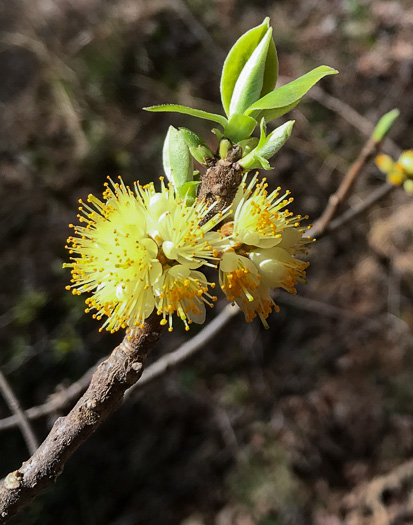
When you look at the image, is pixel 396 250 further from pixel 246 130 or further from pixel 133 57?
pixel 246 130

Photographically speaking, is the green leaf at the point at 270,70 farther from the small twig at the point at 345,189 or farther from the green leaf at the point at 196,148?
the small twig at the point at 345,189

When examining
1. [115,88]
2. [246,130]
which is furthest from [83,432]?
[115,88]

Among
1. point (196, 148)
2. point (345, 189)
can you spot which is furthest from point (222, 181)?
point (345, 189)

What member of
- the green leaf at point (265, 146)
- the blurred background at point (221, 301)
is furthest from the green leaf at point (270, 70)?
the blurred background at point (221, 301)

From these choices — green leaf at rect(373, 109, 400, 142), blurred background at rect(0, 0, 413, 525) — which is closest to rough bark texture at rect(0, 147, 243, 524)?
green leaf at rect(373, 109, 400, 142)

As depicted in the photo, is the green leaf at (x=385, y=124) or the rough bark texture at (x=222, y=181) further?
the green leaf at (x=385, y=124)
